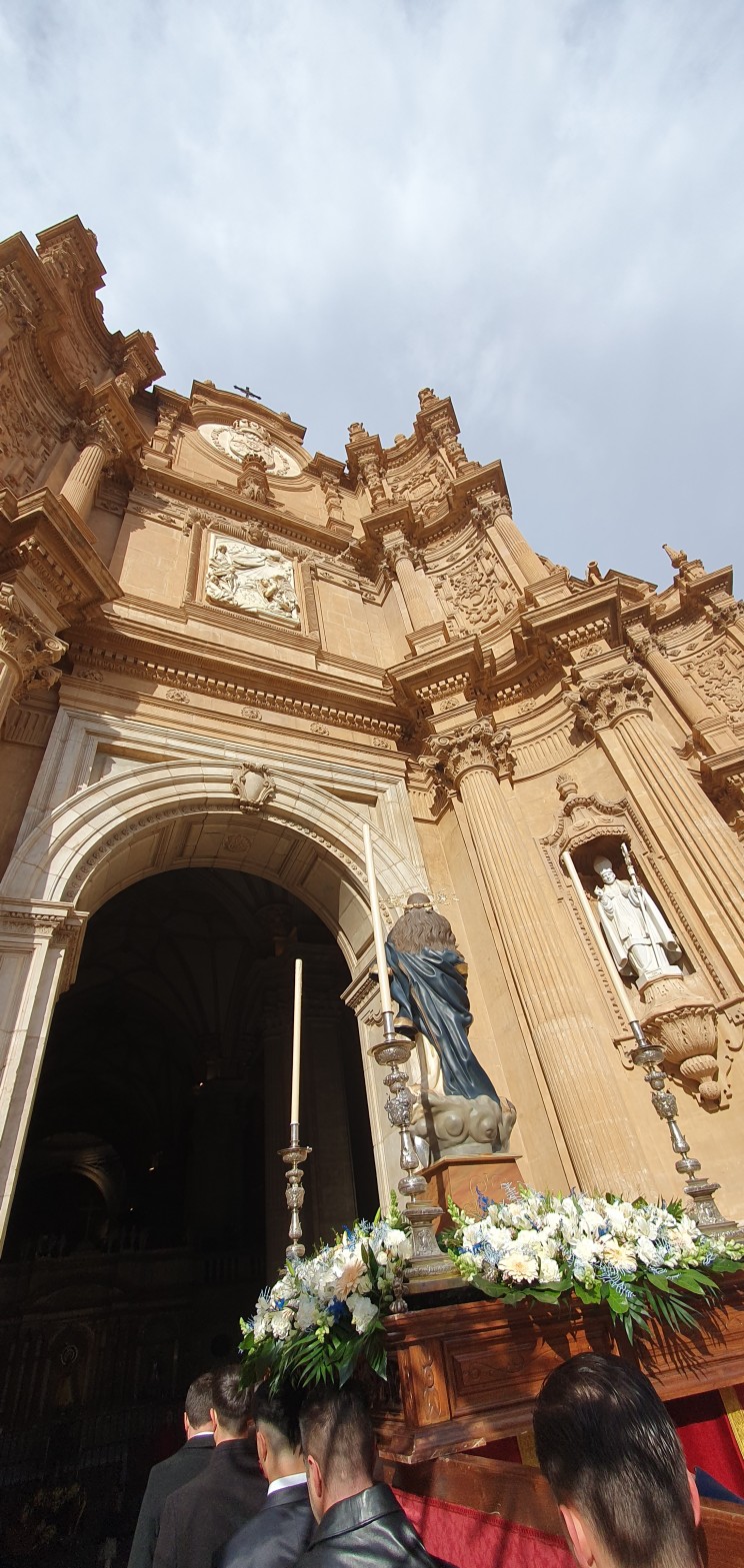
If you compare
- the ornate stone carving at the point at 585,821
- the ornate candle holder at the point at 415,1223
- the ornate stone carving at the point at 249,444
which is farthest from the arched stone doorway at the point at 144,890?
the ornate stone carving at the point at 249,444

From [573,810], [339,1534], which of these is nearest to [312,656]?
[573,810]

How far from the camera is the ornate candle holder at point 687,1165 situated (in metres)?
3.42

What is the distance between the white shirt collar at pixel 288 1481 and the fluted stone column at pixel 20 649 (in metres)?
6.07

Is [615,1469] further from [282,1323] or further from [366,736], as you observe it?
[366,736]

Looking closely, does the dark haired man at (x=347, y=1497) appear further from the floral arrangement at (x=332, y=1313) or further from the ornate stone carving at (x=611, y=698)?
the ornate stone carving at (x=611, y=698)

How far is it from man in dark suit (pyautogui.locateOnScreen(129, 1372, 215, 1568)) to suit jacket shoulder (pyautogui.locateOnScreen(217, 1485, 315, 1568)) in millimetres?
1209

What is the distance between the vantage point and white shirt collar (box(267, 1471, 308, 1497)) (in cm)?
215

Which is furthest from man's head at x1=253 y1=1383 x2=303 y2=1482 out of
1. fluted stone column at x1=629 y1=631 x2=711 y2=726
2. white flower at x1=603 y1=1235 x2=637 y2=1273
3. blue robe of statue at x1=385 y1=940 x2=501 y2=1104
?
fluted stone column at x1=629 y1=631 x2=711 y2=726

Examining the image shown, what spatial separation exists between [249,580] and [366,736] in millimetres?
3903

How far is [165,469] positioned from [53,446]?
243 cm

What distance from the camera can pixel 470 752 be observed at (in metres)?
9.30

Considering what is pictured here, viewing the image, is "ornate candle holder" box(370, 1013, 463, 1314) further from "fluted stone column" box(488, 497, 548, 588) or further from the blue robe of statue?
"fluted stone column" box(488, 497, 548, 588)

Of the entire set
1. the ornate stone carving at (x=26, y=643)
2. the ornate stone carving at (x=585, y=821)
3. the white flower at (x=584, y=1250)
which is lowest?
the white flower at (x=584, y=1250)

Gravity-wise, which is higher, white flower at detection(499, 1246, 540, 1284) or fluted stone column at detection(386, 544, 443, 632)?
fluted stone column at detection(386, 544, 443, 632)
